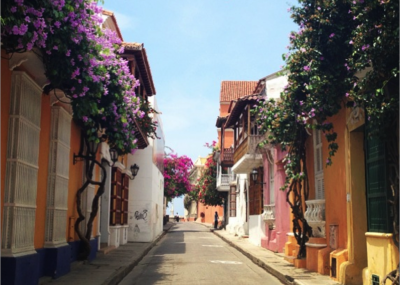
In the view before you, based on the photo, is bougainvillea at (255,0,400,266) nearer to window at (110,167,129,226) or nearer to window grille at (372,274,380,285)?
window grille at (372,274,380,285)

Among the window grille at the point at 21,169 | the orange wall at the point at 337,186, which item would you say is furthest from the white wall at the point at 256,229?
the window grille at the point at 21,169

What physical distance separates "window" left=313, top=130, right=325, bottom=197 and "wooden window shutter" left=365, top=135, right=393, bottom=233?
3392 millimetres

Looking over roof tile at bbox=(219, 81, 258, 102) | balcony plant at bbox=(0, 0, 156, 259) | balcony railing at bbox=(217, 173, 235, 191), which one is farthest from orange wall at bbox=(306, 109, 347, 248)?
roof tile at bbox=(219, 81, 258, 102)

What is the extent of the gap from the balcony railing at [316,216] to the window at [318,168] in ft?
1.39

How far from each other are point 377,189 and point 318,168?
425 cm

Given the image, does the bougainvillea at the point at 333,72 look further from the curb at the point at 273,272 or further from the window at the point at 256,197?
the window at the point at 256,197

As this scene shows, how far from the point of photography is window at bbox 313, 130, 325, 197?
1329cm

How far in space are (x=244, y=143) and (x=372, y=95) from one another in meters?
15.2

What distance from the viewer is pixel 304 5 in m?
10.4

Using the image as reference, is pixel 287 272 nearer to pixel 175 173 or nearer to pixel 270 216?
pixel 270 216

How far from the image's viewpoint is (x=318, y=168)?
13602 mm

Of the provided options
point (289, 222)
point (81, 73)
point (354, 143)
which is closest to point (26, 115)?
point (81, 73)

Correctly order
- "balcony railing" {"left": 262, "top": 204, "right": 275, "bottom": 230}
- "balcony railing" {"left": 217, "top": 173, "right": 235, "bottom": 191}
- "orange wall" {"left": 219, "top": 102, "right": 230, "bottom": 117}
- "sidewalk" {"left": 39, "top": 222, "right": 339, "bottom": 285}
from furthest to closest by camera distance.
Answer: "orange wall" {"left": 219, "top": 102, "right": 230, "bottom": 117}
"balcony railing" {"left": 217, "top": 173, "right": 235, "bottom": 191}
"balcony railing" {"left": 262, "top": 204, "right": 275, "bottom": 230}
"sidewalk" {"left": 39, "top": 222, "right": 339, "bottom": 285}

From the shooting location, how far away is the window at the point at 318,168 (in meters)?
13.3
